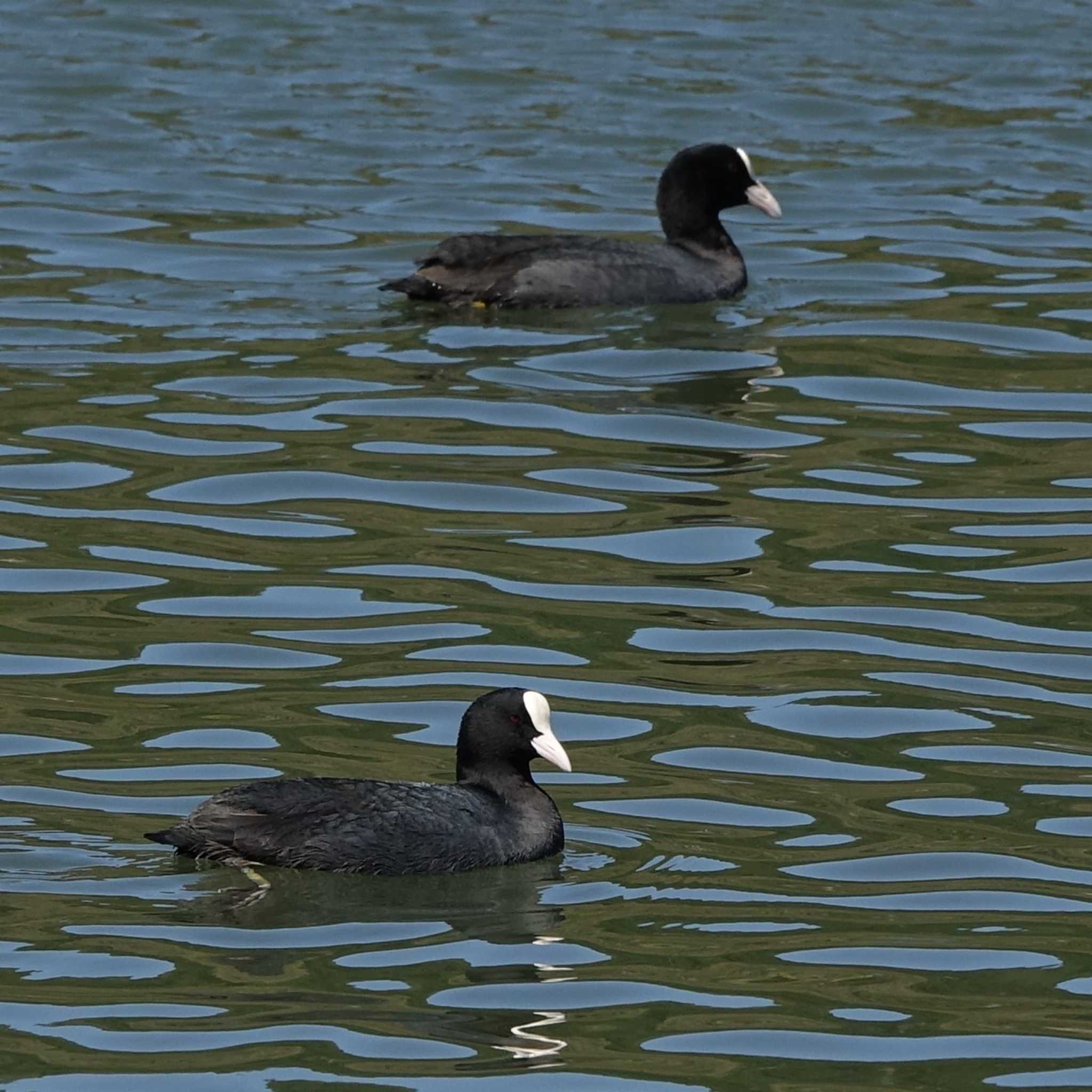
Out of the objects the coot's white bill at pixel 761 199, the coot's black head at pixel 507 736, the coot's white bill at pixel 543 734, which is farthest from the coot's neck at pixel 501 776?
the coot's white bill at pixel 761 199

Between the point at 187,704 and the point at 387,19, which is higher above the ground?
the point at 387,19

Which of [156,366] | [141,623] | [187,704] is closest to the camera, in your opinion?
[187,704]

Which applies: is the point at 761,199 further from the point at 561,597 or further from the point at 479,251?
the point at 561,597

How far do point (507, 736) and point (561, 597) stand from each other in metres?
2.38

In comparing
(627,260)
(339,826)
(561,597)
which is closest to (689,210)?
(627,260)

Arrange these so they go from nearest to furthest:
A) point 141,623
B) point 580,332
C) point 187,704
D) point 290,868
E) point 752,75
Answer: point 290,868 → point 187,704 → point 141,623 → point 580,332 → point 752,75

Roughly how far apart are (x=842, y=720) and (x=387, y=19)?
17762mm

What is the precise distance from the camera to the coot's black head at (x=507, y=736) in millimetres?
9250

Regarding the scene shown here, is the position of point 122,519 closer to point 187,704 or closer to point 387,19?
point 187,704

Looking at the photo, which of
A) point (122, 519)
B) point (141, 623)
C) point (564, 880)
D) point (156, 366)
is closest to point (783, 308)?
point (156, 366)

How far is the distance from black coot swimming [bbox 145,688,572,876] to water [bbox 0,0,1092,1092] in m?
0.11

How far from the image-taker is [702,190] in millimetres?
17906

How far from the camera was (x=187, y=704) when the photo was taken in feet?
33.8

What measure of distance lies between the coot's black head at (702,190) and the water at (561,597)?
65 cm
